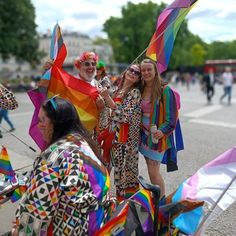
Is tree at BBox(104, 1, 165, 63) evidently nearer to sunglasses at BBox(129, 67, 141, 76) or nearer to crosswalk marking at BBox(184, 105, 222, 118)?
crosswalk marking at BBox(184, 105, 222, 118)

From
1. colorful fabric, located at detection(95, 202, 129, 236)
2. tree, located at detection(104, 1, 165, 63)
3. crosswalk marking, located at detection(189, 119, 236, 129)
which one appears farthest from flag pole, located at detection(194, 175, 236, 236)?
tree, located at detection(104, 1, 165, 63)

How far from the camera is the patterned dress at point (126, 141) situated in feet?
11.3

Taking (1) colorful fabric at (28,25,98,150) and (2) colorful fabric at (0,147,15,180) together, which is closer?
(2) colorful fabric at (0,147,15,180)

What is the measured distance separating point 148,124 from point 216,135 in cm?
515

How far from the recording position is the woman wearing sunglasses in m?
3.44

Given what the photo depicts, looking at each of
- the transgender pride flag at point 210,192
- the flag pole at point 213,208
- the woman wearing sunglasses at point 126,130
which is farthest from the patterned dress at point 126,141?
the flag pole at point 213,208

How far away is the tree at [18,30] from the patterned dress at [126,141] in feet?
→ 93.8

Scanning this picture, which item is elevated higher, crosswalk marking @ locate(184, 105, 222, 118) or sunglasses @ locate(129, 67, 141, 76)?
sunglasses @ locate(129, 67, 141, 76)

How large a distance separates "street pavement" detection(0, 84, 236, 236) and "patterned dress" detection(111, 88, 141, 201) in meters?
0.92

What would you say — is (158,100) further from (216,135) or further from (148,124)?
(216,135)

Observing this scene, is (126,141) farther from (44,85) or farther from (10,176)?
(10,176)

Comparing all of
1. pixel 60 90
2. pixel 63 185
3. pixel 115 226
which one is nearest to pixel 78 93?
pixel 60 90

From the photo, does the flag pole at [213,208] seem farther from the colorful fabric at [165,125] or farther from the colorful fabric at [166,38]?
the colorful fabric at [166,38]

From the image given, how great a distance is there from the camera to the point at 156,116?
347 cm
